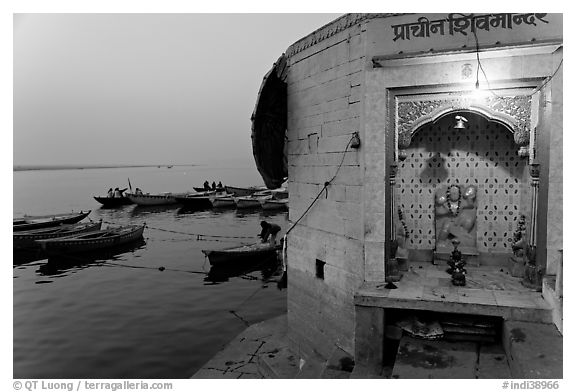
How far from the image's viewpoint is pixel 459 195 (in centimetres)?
804

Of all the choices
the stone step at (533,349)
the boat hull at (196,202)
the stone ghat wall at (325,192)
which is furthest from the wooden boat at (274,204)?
the stone step at (533,349)

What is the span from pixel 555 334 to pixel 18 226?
3517 centimetres

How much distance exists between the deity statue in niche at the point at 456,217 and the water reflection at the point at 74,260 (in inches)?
828

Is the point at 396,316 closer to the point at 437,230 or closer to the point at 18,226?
the point at 437,230

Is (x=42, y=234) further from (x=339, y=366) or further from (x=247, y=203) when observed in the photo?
(x=339, y=366)

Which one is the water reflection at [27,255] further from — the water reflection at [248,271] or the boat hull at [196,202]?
the boat hull at [196,202]

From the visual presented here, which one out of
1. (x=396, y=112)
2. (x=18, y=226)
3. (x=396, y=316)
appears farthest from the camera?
(x=18, y=226)

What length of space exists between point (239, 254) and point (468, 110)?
17.3 metres

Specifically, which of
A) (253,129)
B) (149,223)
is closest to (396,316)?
(253,129)

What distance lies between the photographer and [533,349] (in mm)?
4801

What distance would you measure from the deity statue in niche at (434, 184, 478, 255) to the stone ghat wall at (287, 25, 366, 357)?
7.02ft

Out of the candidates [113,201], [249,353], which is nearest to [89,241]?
[249,353]

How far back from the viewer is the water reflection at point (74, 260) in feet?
78.3

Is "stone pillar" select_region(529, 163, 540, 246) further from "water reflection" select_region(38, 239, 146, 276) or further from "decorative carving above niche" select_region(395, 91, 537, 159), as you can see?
"water reflection" select_region(38, 239, 146, 276)
